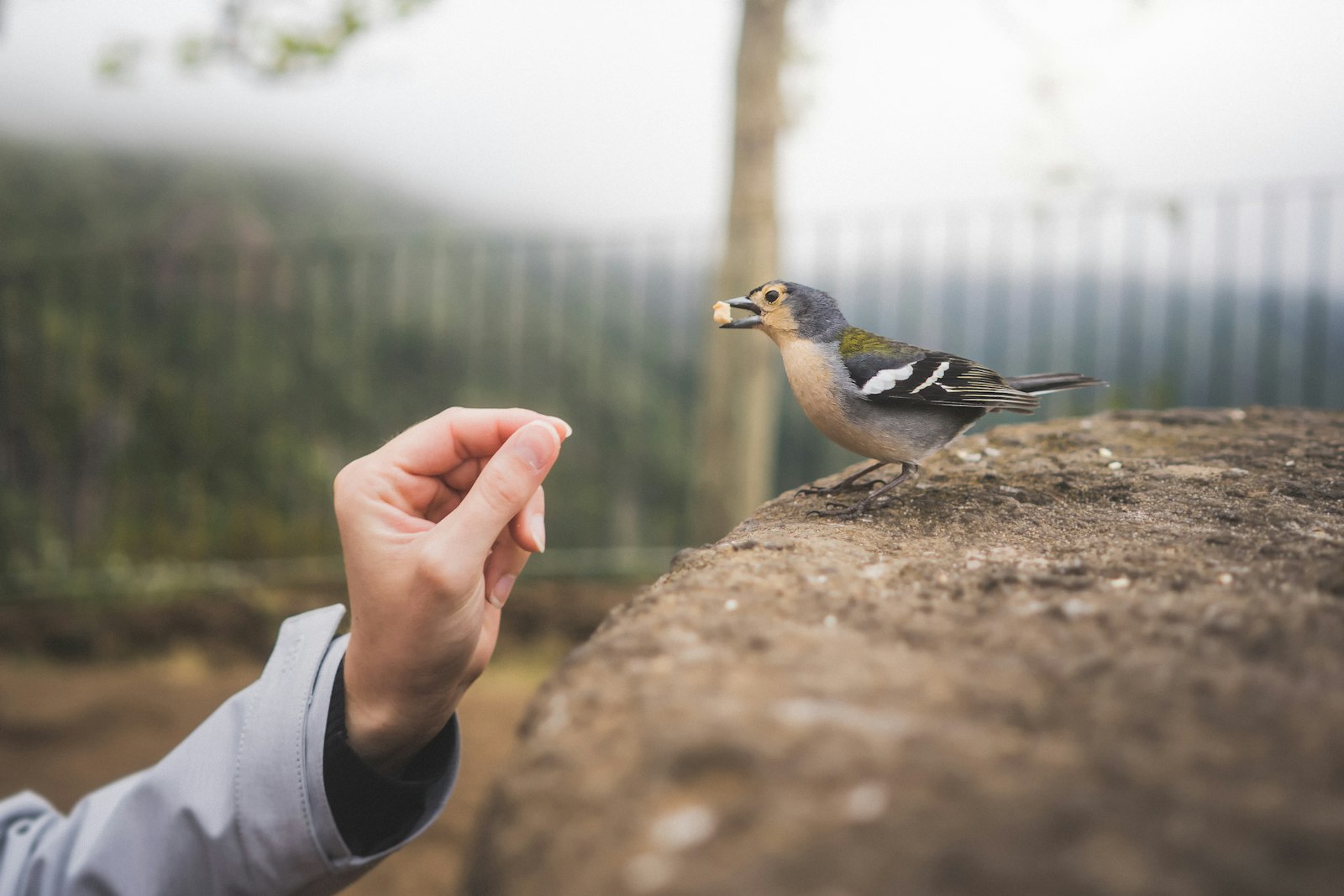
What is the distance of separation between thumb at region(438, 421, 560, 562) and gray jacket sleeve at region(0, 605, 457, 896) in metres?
0.47

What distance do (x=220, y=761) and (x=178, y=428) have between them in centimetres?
735

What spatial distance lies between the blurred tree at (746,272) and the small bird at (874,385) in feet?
6.83

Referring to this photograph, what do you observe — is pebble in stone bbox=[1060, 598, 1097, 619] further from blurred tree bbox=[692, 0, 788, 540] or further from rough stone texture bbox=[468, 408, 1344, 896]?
blurred tree bbox=[692, 0, 788, 540]

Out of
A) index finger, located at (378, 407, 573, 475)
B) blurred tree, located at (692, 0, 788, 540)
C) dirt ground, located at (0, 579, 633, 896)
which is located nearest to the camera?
index finger, located at (378, 407, 573, 475)

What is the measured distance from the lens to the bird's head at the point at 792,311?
2613 millimetres

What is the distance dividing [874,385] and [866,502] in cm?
35

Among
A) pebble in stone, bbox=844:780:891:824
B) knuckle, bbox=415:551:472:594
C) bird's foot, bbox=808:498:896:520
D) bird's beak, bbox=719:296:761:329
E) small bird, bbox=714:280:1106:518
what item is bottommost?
knuckle, bbox=415:551:472:594

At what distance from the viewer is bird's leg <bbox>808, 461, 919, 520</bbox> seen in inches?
90.5

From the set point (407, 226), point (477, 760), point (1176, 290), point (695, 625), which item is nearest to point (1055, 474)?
point (695, 625)

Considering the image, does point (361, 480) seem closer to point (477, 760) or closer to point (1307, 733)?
point (1307, 733)

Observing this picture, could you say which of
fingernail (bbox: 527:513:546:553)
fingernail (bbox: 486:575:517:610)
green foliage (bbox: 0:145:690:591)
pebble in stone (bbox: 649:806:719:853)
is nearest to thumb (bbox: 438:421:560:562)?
fingernail (bbox: 527:513:546:553)

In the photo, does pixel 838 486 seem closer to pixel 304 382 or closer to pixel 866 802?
pixel 866 802

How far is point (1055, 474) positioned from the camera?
2.40 meters

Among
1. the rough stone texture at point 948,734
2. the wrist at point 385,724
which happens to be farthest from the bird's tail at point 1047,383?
the wrist at point 385,724
